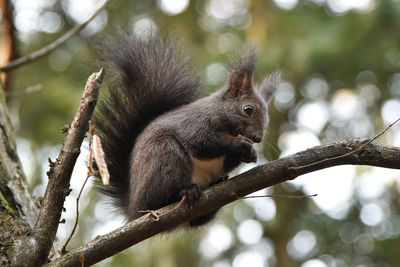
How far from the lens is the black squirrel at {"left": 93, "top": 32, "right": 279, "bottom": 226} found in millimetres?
3080

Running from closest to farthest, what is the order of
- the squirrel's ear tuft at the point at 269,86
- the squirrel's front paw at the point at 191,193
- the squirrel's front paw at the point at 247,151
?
the squirrel's front paw at the point at 191,193 < the squirrel's front paw at the point at 247,151 < the squirrel's ear tuft at the point at 269,86

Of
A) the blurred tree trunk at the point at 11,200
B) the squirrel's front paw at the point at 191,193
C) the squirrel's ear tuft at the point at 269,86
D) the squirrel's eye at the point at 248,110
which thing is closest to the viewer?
the blurred tree trunk at the point at 11,200

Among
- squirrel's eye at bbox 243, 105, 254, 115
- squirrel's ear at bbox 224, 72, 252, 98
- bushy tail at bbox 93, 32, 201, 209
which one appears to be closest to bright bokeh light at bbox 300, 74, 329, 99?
squirrel's ear at bbox 224, 72, 252, 98

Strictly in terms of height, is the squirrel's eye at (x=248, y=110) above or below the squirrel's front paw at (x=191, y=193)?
above

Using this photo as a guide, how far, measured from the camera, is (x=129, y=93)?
3338mm

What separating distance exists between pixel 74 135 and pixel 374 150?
1.34 m

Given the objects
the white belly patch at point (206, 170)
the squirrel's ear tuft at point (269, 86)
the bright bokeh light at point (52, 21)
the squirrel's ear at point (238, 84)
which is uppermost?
the bright bokeh light at point (52, 21)

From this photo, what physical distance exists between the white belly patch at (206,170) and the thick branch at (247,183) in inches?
27.9

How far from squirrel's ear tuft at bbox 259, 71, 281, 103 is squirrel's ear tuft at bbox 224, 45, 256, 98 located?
0.34 meters

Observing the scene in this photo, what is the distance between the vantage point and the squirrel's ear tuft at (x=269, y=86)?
390 cm

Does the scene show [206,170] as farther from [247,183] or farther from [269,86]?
[269,86]

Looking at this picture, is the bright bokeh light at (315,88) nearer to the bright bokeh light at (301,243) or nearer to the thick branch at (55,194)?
the bright bokeh light at (301,243)

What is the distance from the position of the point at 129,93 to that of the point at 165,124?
0.32m

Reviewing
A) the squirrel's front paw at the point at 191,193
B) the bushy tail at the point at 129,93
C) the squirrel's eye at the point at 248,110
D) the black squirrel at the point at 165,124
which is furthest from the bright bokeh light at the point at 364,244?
the squirrel's front paw at the point at 191,193
